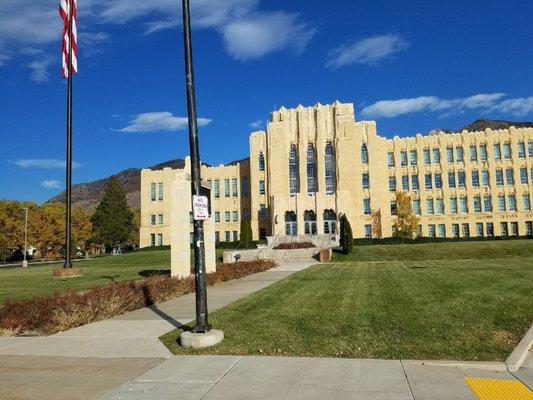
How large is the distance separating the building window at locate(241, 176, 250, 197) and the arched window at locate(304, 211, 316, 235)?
41.1 ft

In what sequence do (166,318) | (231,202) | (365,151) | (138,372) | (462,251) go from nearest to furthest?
(138,372) < (166,318) < (462,251) < (365,151) < (231,202)

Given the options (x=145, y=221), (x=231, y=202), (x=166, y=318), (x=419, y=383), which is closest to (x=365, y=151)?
(x=231, y=202)

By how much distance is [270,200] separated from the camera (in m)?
67.6

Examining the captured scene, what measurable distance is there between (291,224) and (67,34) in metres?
47.5

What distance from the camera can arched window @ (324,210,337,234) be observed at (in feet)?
208

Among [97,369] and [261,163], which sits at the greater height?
[261,163]

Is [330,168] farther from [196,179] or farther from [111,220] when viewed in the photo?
[196,179]

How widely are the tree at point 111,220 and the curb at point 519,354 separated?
77.9 m

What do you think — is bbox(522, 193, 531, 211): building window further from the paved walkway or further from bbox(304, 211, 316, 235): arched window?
the paved walkway

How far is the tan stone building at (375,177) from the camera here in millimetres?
64062

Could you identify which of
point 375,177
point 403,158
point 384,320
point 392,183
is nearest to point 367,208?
point 375,177

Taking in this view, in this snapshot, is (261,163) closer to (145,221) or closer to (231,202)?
(231,202)

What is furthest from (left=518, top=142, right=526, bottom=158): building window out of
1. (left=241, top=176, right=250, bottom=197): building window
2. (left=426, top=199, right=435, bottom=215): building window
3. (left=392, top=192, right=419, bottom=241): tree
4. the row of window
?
(left=241, top=176, right=250, bottom=197): building window

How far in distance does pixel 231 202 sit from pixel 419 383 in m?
68.4
